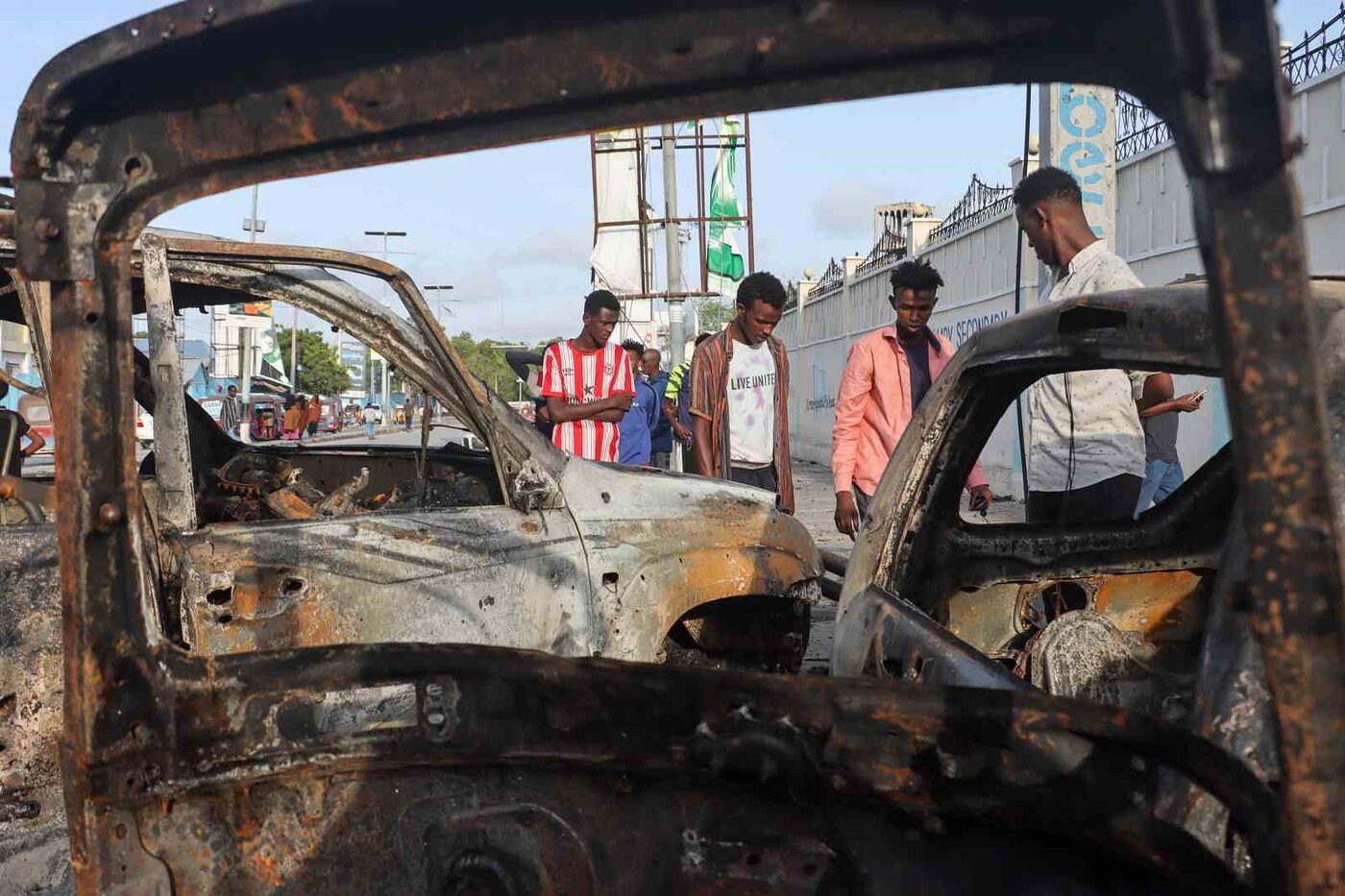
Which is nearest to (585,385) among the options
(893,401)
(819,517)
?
(893,401)

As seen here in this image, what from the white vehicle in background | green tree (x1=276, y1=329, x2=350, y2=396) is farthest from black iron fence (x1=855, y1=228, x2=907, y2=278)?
green tree (x1=276, y1=329, x2=350, y2=396)

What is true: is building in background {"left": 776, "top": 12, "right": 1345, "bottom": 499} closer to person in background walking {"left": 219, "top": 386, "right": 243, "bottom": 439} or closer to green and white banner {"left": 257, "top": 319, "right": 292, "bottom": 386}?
person in background walking {"left": 219, "top": 386, "right": 243, "bottom": 439}

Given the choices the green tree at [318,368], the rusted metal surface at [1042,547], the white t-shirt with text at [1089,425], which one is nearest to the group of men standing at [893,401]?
the white t-shirt with text at [1089,425]

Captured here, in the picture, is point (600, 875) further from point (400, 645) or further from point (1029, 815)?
point (1029, 815)

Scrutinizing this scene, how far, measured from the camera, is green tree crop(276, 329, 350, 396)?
60684mm

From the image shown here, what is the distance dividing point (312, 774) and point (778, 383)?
4.33 metres

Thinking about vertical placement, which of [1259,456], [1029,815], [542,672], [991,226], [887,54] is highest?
[991,226]

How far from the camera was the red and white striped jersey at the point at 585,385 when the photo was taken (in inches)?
231

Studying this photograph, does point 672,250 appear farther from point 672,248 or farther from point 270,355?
point 270,355

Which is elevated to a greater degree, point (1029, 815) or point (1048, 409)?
point (1048, 409)

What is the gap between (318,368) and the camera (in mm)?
60812

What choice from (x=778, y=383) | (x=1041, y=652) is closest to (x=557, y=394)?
(x=778, y=383)

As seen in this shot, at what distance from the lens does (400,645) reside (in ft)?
5.31

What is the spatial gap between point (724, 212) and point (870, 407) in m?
9.46
